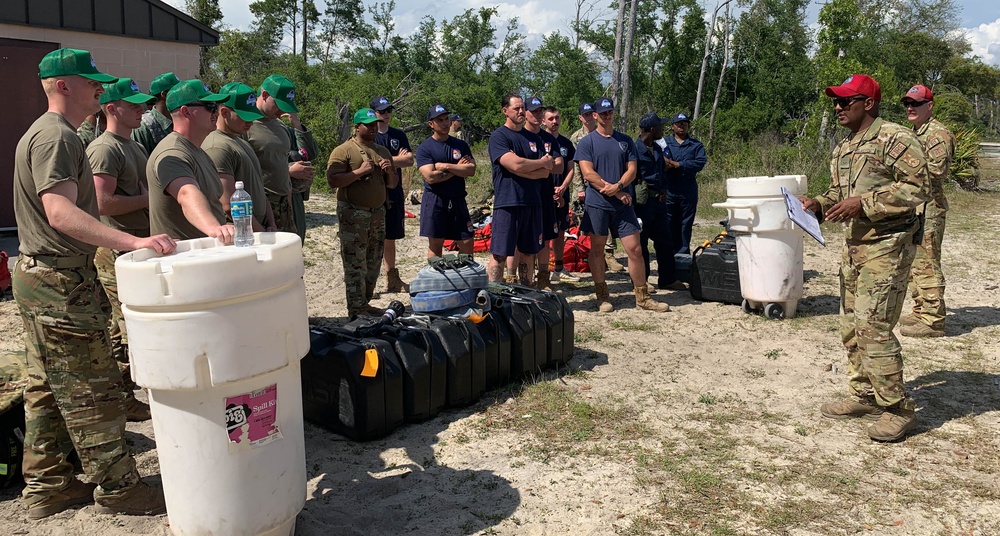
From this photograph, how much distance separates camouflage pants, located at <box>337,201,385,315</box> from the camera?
6.87 m

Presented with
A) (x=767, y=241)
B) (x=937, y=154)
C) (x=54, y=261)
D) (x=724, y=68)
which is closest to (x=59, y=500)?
(x=54, y=261)

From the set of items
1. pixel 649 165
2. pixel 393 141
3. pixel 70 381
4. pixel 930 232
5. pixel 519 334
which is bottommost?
pixel 519 334

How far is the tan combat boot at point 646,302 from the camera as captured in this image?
7801mm

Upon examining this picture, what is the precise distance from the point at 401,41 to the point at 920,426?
39.9m

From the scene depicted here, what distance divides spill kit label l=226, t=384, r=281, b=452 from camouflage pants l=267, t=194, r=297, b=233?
10.6 feet

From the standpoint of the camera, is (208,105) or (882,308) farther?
(882,308)

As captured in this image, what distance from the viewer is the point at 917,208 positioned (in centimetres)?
472

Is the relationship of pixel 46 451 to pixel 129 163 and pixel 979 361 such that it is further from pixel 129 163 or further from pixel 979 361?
pixel 979 361

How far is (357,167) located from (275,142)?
1.05m

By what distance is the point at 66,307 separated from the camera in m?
3.46

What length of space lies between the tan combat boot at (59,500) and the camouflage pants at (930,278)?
22.1 ft

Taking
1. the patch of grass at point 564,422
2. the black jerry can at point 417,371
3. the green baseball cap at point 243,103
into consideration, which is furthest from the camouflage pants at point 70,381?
the patch of grass at point 564,422

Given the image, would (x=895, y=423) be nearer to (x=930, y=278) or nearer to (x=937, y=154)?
(x=930, y=278)

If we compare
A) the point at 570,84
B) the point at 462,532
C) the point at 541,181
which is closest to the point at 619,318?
the point at 541,181
